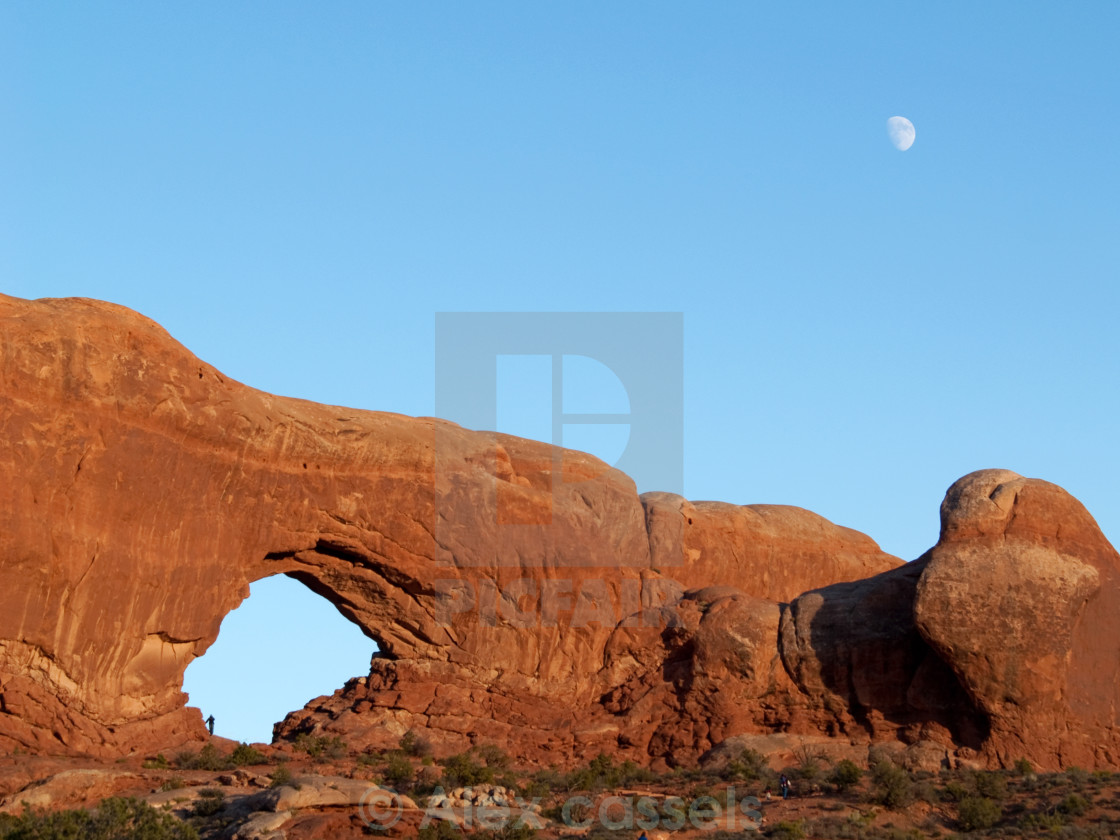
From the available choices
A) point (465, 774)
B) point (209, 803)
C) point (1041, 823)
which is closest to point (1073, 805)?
point (1041, 823)

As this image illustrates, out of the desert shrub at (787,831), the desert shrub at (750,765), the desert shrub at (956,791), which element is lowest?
the desert shrub at (787,831)

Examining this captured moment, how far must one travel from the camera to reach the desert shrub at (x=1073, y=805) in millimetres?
25422

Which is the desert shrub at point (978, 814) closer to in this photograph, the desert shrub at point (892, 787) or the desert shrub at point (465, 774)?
the desert shrub at point (892, 787)

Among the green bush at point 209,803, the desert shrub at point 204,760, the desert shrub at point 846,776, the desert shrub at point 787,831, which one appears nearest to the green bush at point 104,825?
the green bush at point 209,803

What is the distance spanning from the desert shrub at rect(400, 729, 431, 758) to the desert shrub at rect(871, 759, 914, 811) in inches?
376

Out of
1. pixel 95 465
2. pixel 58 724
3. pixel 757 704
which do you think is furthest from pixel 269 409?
pixel 757 704

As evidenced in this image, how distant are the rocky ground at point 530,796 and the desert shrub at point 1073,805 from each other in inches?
1.0

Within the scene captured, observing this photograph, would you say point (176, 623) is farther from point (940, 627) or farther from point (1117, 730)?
point (1117, 730)

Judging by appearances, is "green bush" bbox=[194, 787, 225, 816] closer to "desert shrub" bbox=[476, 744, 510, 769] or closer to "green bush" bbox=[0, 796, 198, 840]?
"green bush" bbox=[0, 796, 198, 840]

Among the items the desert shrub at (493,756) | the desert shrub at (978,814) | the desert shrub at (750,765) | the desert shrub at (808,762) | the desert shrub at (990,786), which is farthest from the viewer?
the desert shrub at (493,756)

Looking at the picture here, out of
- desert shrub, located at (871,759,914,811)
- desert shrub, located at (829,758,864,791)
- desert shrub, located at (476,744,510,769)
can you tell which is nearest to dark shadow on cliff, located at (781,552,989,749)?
desert shrub, located at (871,759,914,811)

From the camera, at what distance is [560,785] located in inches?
1121

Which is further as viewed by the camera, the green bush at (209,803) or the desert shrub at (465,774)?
the desert shrub at (465,774)

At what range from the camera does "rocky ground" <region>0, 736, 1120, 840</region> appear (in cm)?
2295
